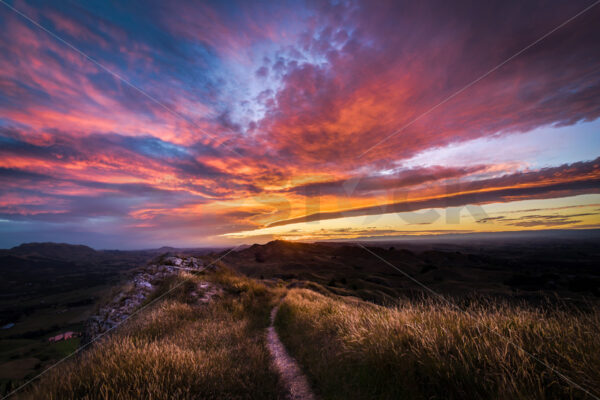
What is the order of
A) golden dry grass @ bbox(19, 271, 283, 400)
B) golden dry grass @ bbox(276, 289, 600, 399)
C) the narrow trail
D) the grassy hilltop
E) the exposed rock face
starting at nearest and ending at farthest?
golden dry grass @ bbox(276, 289, 600, 399) < the grassy hilltop < golden dry grass @ bbox(19, 271, 283, 400) < the narrow trail < the exposed rock face

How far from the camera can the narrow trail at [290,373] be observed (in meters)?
5.61

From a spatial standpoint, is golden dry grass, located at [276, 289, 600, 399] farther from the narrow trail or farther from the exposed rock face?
the exposed rock face

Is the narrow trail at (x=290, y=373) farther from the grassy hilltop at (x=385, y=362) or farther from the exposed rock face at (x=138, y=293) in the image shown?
the exposed rock face at (x=138, y=293)

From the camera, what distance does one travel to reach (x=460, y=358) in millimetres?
4035

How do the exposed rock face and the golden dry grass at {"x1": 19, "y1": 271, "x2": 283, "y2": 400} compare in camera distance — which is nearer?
the golden dry grass at {"x1": 19, "y1": 271, "x2": 283, "y2": 400}

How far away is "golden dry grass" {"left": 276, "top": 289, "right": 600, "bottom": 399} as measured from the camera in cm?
337

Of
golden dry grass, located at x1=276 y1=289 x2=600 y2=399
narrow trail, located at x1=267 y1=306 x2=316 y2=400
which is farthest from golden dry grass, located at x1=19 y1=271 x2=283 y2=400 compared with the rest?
golden dry grass, located at x1=276 y1=289 x2=600 y2=399

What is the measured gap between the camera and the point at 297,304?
13.2m

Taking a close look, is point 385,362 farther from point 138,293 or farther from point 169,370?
point 138,293

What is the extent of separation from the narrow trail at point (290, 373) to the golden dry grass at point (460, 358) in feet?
0.94

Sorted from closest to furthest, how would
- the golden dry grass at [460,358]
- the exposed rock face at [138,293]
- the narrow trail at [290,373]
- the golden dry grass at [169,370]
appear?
the golden dry grass at [460,358] < the golden dry grass at [169,370] < the narrow trail at [290,373] < the exposed rock face at [138,293]

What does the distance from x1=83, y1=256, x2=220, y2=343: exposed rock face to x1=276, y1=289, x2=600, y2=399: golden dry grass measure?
972 centimetres

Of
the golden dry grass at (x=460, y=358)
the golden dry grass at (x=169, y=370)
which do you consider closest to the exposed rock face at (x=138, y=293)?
the golden dry grass at (x=169, y=370)

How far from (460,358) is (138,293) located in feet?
51.0
